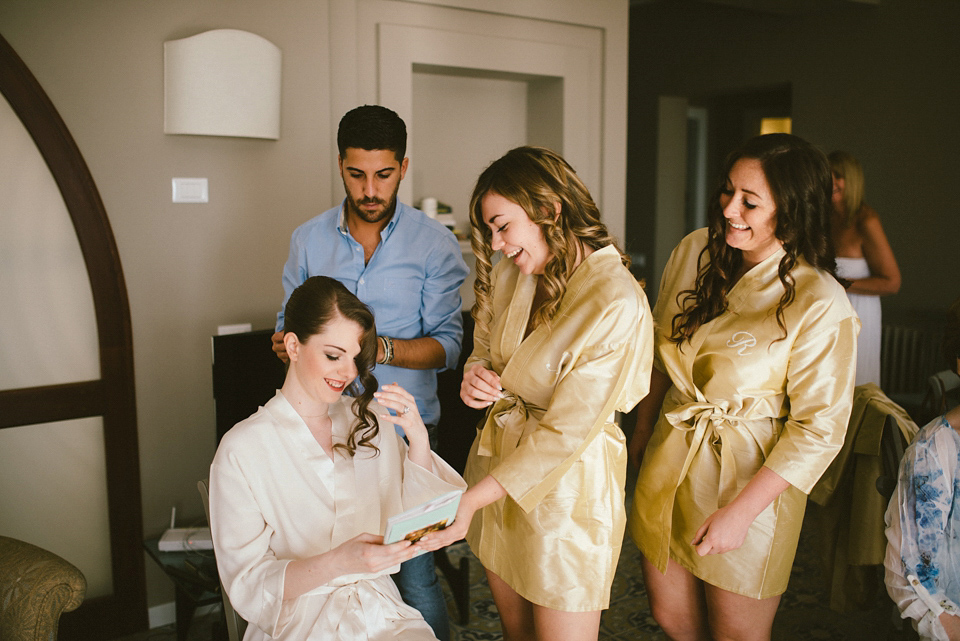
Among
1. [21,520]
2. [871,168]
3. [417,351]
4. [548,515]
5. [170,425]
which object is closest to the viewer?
[548,515]

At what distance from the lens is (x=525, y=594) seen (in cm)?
162

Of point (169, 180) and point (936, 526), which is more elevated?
point (169, 180)

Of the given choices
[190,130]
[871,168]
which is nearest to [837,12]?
[871,168]

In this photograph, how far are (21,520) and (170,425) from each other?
1.81 feet

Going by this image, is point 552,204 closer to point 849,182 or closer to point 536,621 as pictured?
point 536,621

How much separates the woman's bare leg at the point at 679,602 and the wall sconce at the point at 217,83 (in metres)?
1.97

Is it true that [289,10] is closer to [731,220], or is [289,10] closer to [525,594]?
[731,220]

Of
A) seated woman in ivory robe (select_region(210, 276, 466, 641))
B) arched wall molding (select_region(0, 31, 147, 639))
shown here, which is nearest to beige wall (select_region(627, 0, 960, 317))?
seated woman in ivory robe (select_region(210, 276, 466, 641))

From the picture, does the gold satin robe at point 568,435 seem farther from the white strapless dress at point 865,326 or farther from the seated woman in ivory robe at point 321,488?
the white strapless dress at point 865,326

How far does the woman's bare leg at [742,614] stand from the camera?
1.71m

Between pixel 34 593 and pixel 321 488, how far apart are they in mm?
698

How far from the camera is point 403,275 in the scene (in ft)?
7.16

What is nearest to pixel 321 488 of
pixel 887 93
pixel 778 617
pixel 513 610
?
pixel 513 610

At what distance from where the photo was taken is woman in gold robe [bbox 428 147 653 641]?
149 centimetres
